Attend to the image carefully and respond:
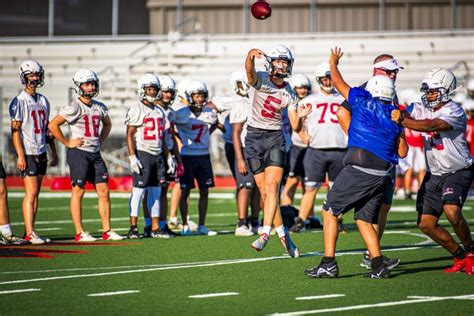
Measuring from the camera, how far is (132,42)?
3192 cm

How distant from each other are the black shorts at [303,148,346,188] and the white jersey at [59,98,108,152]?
290 centimetres

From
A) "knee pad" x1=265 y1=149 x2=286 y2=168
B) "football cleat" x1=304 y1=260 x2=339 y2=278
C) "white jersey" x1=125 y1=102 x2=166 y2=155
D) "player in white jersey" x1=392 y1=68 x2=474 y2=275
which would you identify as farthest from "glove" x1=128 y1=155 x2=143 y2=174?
"football cleat" x1=304 y1=260 x2=339 y2=278

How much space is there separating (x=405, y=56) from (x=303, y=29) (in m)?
4.05

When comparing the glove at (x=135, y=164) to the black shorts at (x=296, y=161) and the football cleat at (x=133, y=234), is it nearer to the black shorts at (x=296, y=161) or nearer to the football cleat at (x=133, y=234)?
the football cleat at (x=133, y=234)

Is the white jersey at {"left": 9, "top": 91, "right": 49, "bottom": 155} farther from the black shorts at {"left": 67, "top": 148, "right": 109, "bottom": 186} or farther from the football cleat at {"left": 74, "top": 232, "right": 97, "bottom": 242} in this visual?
the football cleat at {"left": 74, "top": 232, "right": 97, "bottom": 242}

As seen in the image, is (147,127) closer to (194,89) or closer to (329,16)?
(194,89)

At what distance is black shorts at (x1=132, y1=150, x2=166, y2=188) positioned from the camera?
1381cm

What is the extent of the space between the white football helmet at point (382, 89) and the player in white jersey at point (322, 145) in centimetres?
477

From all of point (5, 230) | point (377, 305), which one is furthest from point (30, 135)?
point (377, 305)

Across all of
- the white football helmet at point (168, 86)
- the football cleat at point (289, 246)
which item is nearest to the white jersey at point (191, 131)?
the white football helmet at point (168, 86)

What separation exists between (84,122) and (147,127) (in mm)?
901

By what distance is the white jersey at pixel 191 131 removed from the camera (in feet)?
49.0

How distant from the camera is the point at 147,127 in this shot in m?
13.9

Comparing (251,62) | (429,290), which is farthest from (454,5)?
(429,290)
